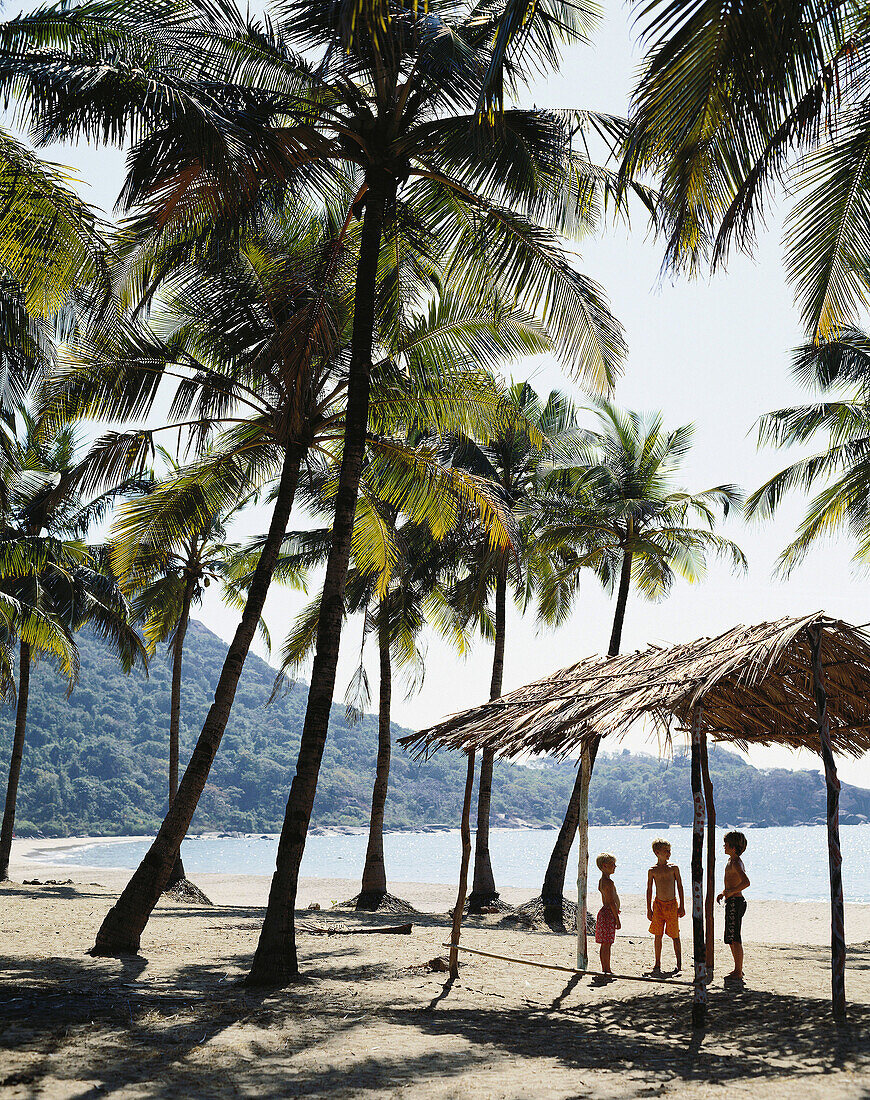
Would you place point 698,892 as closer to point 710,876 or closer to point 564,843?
point 710,876

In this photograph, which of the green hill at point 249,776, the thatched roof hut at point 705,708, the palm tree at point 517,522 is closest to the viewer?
the thatched roof hut at point 705,708

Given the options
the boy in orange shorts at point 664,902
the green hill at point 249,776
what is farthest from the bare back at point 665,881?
the green hill at point 249,776

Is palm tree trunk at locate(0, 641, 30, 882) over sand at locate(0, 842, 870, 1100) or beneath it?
over

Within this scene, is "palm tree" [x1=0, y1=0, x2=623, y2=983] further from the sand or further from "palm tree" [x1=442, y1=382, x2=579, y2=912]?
"palm tree" [x1=442, y1=382, x2=579, y2=912]

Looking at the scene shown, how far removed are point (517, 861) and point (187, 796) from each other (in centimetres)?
8645

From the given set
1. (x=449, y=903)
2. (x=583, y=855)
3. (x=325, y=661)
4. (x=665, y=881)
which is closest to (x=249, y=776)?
(x=449, y=903)

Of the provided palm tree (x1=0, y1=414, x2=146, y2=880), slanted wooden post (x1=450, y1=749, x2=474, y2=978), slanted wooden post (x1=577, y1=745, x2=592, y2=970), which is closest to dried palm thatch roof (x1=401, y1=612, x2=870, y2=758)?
slanted wooden post (x1=577, y1=745, x2=592, y2=970)

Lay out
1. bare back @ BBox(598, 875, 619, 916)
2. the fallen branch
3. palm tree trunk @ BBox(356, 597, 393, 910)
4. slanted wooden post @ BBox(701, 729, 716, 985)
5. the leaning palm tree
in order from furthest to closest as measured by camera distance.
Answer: palm tree trunk @ BBox(356, 597, 393, 910) → the fallen branch → the leaning palm tree → bare back @ BBox(598, 875, 619, 916) → slanted wooden post @ BBox(701, 729, 716, 985)

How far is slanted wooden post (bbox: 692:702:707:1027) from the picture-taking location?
21.9 ft

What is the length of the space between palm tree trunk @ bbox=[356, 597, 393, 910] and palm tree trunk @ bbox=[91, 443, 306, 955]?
338 inches

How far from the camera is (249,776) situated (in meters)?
96.3

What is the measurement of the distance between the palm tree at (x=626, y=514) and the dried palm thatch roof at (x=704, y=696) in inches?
290

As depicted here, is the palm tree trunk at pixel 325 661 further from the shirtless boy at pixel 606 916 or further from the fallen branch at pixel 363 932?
the fallen branch at pixel 363 932

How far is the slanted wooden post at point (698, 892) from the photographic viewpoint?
21.9 ft
